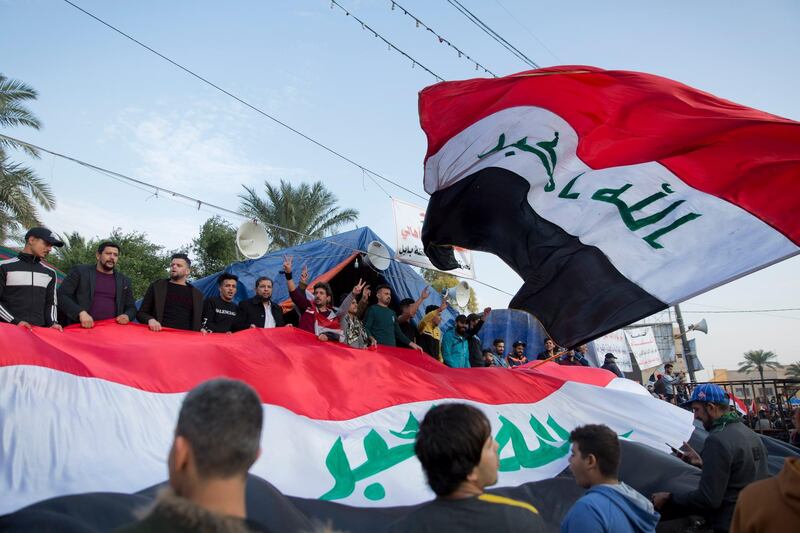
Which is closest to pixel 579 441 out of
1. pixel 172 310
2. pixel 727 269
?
pixel 727 269

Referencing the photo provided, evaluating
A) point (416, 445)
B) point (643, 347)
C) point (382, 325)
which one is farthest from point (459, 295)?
point (416, 445)

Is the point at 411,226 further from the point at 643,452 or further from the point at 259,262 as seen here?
the point at 643,452

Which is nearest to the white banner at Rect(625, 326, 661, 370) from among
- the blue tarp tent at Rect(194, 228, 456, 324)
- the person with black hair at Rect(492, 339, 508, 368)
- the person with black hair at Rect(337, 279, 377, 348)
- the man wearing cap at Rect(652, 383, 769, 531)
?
the blue tarp tent at Rect(194, 228, 456, 324)

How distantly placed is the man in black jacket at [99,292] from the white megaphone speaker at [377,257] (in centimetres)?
720

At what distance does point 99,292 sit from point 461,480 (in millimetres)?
5202

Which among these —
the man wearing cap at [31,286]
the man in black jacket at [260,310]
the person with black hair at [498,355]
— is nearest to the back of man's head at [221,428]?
the man wearing cap at [31,286]

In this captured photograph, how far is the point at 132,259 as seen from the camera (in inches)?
1035

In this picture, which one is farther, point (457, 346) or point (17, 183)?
point (17, 183)

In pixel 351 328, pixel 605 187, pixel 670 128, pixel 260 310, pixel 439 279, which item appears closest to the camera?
pixel 670 128

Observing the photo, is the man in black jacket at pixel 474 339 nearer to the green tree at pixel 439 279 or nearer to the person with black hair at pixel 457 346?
the person with black hair at pixel 457 346

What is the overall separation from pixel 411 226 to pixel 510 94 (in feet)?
28.4

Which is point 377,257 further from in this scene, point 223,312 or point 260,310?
point 223,312

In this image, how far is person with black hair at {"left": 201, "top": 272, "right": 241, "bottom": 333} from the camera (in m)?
7.23

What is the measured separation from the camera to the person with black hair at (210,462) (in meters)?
1.36
